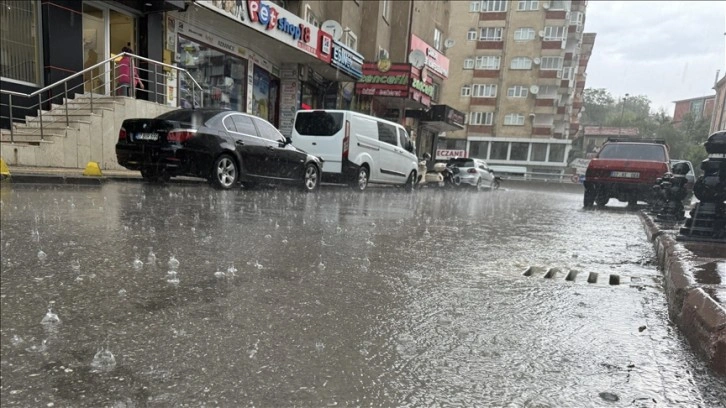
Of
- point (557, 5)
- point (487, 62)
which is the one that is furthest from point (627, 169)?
point (557, 5)

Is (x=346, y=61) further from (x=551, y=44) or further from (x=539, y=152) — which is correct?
(x=551, y=44)

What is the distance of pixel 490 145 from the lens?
5234 centimetres

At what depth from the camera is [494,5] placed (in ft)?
171

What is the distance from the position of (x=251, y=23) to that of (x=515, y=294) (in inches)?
504

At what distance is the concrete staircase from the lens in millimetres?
9453

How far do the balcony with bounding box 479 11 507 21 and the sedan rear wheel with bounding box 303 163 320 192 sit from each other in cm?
4852

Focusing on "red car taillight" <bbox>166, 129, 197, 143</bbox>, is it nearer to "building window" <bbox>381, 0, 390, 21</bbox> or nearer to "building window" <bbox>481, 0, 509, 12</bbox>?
"building window" <bbox>381, 0, 390, 21</bbox>

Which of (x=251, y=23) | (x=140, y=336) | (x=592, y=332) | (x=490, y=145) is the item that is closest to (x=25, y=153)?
(x=251, y=23)

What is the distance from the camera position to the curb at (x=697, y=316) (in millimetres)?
2104

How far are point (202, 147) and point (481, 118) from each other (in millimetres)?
48594

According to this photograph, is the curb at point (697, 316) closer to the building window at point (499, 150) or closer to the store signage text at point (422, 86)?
the store signage text at point (422, 86)

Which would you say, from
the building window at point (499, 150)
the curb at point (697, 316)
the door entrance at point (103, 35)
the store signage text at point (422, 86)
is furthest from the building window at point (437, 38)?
the curb at point (697, 316)

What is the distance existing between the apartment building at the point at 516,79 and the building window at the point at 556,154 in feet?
0.34

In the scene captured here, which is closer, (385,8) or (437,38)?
(385,8)
